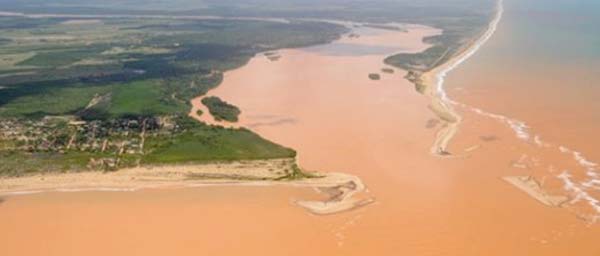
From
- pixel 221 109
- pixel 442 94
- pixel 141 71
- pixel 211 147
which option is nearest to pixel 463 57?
pixel 442 94

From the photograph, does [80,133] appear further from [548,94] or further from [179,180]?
[548,94]

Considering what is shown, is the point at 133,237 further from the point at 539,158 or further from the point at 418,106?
the point at 418,106

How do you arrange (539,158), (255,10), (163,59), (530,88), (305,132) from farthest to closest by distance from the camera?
(255,10), (163,59), (530,88), (305,132), (539,158)

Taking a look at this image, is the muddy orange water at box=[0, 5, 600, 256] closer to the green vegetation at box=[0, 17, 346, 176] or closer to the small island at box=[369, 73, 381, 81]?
the green vegetation at box=[0, 17, 346, 176]

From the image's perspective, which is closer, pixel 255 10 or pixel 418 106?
pixel 418 106

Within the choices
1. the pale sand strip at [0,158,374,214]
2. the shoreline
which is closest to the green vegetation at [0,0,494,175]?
the pale sand strip at [0,158,374,214]

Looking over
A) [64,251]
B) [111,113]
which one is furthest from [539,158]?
[111,113]
